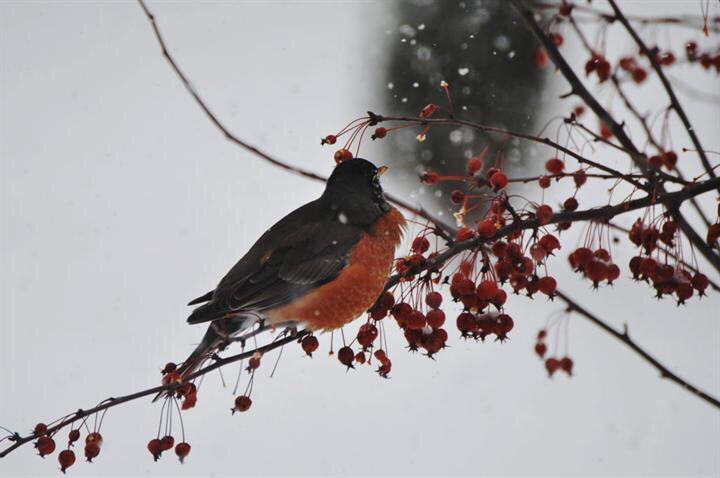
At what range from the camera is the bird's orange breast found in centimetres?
166

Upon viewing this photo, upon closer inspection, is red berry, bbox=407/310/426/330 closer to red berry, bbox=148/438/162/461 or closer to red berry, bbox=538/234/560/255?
red berry, bbox=538/234/560/255

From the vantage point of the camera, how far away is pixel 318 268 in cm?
179

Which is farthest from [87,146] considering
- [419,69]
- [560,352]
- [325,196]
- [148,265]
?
[325,196]

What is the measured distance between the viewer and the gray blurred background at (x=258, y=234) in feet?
12.2

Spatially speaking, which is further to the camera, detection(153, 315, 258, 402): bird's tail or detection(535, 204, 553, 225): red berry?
detection(153, 315, 258, 402): bird's tail

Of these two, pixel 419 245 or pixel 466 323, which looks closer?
pixel 466 323

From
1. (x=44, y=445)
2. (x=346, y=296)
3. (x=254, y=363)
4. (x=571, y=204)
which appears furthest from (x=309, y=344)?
(x=571, y=204)

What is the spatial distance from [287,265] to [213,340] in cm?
29

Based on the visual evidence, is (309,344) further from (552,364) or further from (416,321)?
(552,364)

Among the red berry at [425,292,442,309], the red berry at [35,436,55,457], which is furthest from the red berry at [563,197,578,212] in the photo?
the red berry at [35,436,55,457]

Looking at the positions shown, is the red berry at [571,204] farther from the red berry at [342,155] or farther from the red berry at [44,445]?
the red berry at [44,445]

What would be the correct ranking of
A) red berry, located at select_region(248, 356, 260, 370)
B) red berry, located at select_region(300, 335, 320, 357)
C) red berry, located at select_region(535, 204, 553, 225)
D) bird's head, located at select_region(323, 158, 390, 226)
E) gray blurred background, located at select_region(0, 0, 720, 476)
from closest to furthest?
red berry, located at select_region(535, 204, 553, 225) → red berry, located at select_region(248, 356, 260, 370) → red berry, located at select_region(300, 335, 320, 357) → bird's head, located at select_region(323, 158, 390, 226) → gray blurred background, located at select_region(0, 0, 720, 476)

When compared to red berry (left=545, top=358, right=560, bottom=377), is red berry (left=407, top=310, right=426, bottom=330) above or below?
below

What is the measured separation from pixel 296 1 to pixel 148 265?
12.6ft
